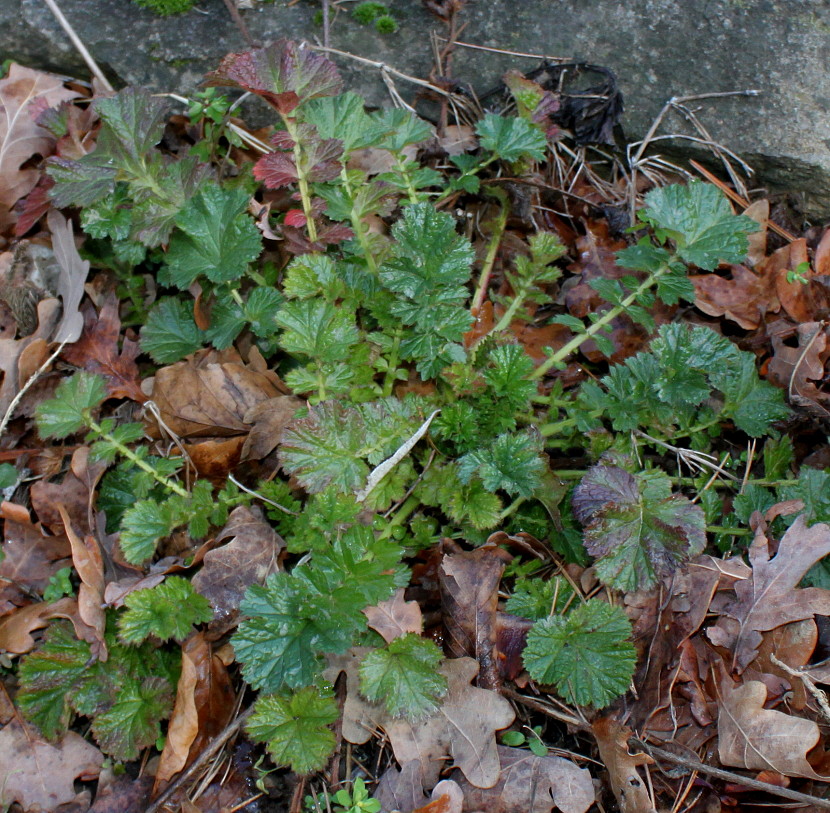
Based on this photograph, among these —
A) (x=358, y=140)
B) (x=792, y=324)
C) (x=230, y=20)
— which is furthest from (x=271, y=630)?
(x=230, y=20)

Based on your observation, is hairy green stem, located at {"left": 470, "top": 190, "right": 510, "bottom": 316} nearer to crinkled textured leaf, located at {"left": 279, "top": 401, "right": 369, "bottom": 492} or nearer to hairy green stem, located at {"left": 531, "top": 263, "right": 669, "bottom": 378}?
hairy green stem, located at {"left": 531, "top": 263, "right": 669, "bottom": 378}

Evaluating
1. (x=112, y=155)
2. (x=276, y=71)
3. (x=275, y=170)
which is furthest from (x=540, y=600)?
(x=112, y=155)

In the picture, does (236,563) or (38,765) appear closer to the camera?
(38,765)

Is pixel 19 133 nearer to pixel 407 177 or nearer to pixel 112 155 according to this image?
pixel 112 155

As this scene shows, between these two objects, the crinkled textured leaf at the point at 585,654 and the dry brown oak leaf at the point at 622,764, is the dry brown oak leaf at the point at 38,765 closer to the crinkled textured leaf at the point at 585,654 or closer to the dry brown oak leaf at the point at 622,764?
the crinkled textured leaf at the point at 585,654

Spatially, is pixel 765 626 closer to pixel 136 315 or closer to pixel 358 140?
pixel 358 140

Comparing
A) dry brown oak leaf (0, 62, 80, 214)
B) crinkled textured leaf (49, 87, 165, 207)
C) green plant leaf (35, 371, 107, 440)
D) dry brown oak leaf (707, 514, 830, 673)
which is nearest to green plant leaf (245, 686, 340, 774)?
green plant leaf (35, 371, 107, 440)

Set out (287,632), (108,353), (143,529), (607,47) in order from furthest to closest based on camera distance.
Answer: (607,47) < (108,353) < (143,529) < (287,632)
